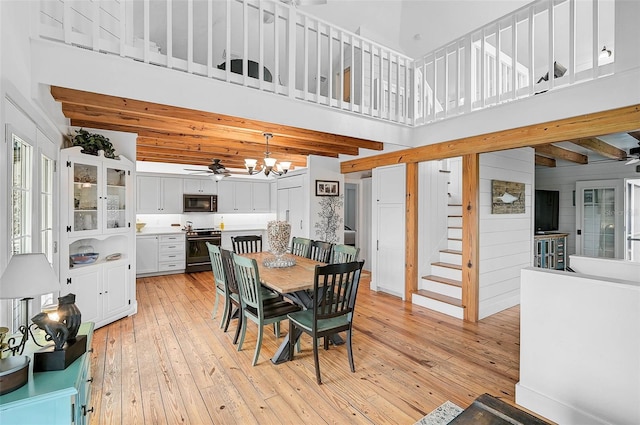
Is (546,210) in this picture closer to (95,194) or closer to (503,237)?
(503,237)

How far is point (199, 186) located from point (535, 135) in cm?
656

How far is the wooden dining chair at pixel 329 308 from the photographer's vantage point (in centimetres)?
241

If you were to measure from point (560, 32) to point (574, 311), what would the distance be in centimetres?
535

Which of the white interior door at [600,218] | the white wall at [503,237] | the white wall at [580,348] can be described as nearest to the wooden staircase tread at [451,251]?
the white wall at [503,237]

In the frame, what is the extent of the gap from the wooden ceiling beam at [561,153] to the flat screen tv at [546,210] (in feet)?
2.75

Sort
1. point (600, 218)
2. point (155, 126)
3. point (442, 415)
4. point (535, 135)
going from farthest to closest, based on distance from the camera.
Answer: point (600, 218) → point (155, 126) → point (535, 135) → point (442, 415)

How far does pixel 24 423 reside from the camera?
1093 millimetres

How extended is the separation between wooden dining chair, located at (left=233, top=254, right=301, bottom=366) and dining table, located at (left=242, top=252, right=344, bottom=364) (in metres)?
0.12

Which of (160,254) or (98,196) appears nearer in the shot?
(98,196)

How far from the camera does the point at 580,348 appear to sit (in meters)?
1.92

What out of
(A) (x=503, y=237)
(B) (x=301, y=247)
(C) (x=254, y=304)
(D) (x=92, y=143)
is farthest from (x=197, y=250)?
(A) (x=503, y=237)

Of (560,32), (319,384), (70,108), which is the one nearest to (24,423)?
(319,384)

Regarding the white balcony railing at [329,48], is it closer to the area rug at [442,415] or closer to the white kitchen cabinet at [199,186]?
Result: the white kitchen cabinet at [199,186]

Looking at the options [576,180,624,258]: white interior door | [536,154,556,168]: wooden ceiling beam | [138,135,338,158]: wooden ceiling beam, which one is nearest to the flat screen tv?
[576,180,624,258]: white interior door
